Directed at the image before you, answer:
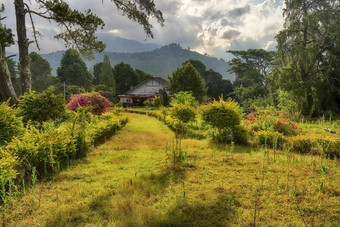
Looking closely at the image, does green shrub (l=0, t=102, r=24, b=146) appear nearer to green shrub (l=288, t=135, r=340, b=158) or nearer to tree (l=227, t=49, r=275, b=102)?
green shrub (l=288, t=135, r=340, b=158)

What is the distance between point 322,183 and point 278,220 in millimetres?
1922

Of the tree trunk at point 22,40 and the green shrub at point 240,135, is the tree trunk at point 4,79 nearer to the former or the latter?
the tree trunk at point 22,40

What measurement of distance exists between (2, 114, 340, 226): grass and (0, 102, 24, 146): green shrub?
6.43 feet

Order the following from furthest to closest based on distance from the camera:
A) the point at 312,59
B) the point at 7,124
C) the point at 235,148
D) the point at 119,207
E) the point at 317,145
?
the point at 312,59
the point at 235,148
the point at 317,145
the point at 7,124
the point at 119,207

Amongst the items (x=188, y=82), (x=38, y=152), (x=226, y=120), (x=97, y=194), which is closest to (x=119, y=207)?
(x=97, y=194)

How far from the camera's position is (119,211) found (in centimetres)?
312

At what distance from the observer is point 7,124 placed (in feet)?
16.2

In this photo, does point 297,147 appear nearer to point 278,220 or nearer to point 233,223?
point 278,220

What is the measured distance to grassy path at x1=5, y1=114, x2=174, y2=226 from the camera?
2.98 meters

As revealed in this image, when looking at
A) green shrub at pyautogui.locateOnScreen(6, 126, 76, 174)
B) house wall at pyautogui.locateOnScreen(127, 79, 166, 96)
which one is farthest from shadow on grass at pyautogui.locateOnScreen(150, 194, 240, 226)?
house wall at pyautogui.locateOnScreen(127, 79, 166, 96)

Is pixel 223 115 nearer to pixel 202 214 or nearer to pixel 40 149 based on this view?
pixel 202 214

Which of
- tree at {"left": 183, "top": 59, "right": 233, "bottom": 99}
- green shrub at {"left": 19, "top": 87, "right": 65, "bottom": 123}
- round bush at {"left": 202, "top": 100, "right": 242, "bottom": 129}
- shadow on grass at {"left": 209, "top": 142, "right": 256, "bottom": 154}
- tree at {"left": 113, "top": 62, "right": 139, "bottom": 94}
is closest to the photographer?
green shrub at {"left": 19, "top": 87, "right": 65, "bottom": 123}

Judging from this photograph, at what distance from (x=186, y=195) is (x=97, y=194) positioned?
1.89 meters

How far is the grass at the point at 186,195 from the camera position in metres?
2.97
